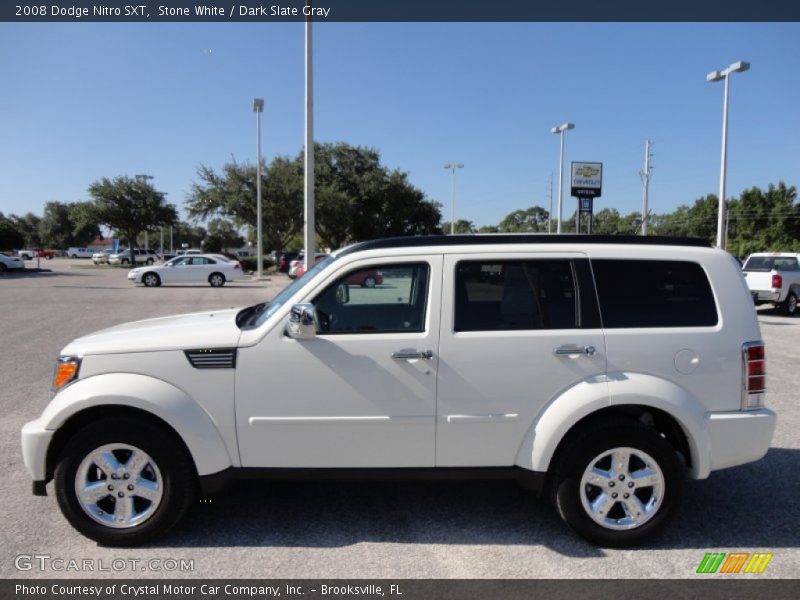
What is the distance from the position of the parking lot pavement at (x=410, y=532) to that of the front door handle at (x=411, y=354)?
3.78 feet

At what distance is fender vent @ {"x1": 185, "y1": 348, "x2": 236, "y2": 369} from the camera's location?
3.63 metres

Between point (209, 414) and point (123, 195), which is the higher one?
point (123, 195)

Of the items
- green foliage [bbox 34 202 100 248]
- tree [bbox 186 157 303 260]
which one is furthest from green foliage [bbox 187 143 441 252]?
green foliage [bbox 34 202 100 248]

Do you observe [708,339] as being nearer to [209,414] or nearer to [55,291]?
[209,414]

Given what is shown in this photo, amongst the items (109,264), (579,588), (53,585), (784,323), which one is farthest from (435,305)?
(109,264)

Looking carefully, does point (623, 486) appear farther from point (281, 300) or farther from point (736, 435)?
point (281, 300)

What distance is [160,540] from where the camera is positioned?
3697 millimetres

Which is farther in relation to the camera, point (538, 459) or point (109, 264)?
point (109, 264)

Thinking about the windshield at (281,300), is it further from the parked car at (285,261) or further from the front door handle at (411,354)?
the parked car at (285,261)

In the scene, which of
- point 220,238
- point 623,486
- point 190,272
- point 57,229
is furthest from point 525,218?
point 623,486

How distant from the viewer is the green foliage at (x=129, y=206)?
51438 millimetres

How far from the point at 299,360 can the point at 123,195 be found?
2146 inches

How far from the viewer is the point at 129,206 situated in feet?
172

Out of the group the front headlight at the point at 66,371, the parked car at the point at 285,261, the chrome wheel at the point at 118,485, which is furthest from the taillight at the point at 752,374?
the parked car at the point at 285,261
